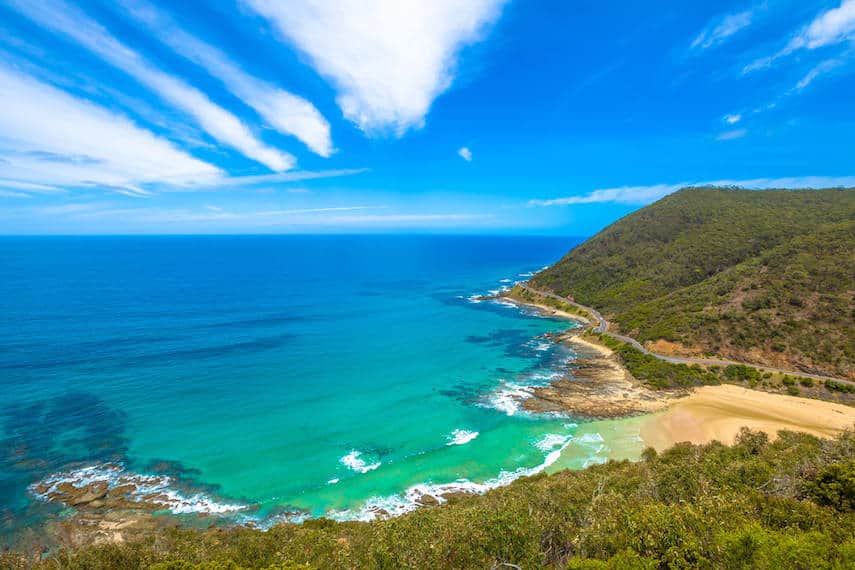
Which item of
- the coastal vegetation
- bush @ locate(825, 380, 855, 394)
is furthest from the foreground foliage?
bush @ locate(825, 380, 855, 394)

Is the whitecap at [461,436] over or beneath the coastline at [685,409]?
beneath

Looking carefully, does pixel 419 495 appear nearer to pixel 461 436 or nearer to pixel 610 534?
pixel 461 436

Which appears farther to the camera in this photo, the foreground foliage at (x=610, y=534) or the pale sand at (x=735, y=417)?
the pale sand at (x=735, y=417)

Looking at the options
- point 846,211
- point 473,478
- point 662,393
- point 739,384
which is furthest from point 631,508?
point 846,211

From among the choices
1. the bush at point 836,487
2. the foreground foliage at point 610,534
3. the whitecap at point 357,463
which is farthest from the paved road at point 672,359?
the whitecap at point 357,463

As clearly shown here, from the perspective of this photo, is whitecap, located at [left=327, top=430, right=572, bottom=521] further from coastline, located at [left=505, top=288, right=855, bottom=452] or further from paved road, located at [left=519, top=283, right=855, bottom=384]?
paved road, located at [left=519, top=283, right=855, bottom=384]

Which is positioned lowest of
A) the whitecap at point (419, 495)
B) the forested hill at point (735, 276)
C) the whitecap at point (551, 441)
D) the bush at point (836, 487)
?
the whitecap at point (419, 495)

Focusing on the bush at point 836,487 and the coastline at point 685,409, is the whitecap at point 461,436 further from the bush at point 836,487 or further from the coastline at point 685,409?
the bush at point 836,487

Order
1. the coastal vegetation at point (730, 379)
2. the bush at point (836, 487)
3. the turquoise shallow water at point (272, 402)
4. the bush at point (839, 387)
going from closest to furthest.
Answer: the bush at point (836, 487) < the turquoise shallow water at point (272, 402) < the bush at point (839, 387) < the coastal vegetation at point (730, 379)
